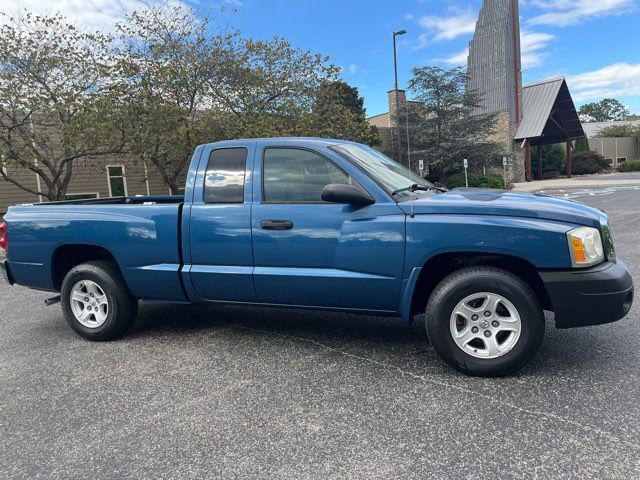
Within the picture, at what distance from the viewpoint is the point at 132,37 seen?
14.0 metres

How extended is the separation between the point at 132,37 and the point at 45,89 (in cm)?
299

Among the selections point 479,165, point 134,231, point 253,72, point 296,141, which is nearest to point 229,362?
point 134,231

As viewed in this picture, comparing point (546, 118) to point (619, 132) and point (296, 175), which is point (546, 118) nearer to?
point (296, 175)

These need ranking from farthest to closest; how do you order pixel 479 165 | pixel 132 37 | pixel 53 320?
pixel 479 165 < pixel 132 37 < pixel 53 320

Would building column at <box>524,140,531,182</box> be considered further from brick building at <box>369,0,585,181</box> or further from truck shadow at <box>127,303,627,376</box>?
truck shadow at <box>127,303,627,376</box>

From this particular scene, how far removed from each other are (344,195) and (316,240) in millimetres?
434

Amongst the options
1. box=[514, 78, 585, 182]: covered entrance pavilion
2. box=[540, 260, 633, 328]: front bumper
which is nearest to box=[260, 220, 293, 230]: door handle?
box=[540, 260, 633, 328]: front bumper

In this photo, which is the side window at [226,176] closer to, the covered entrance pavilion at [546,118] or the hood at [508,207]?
the hood at [508,207]

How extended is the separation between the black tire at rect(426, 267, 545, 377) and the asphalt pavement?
116mm

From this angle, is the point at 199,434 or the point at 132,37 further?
the point at 132,37

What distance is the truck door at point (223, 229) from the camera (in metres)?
3.89

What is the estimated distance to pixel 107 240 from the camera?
4301 mm

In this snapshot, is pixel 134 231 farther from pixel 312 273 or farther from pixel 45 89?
pixel 45 89

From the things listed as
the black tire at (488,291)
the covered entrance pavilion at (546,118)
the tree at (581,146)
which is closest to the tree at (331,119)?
the black tire at (488,291)
